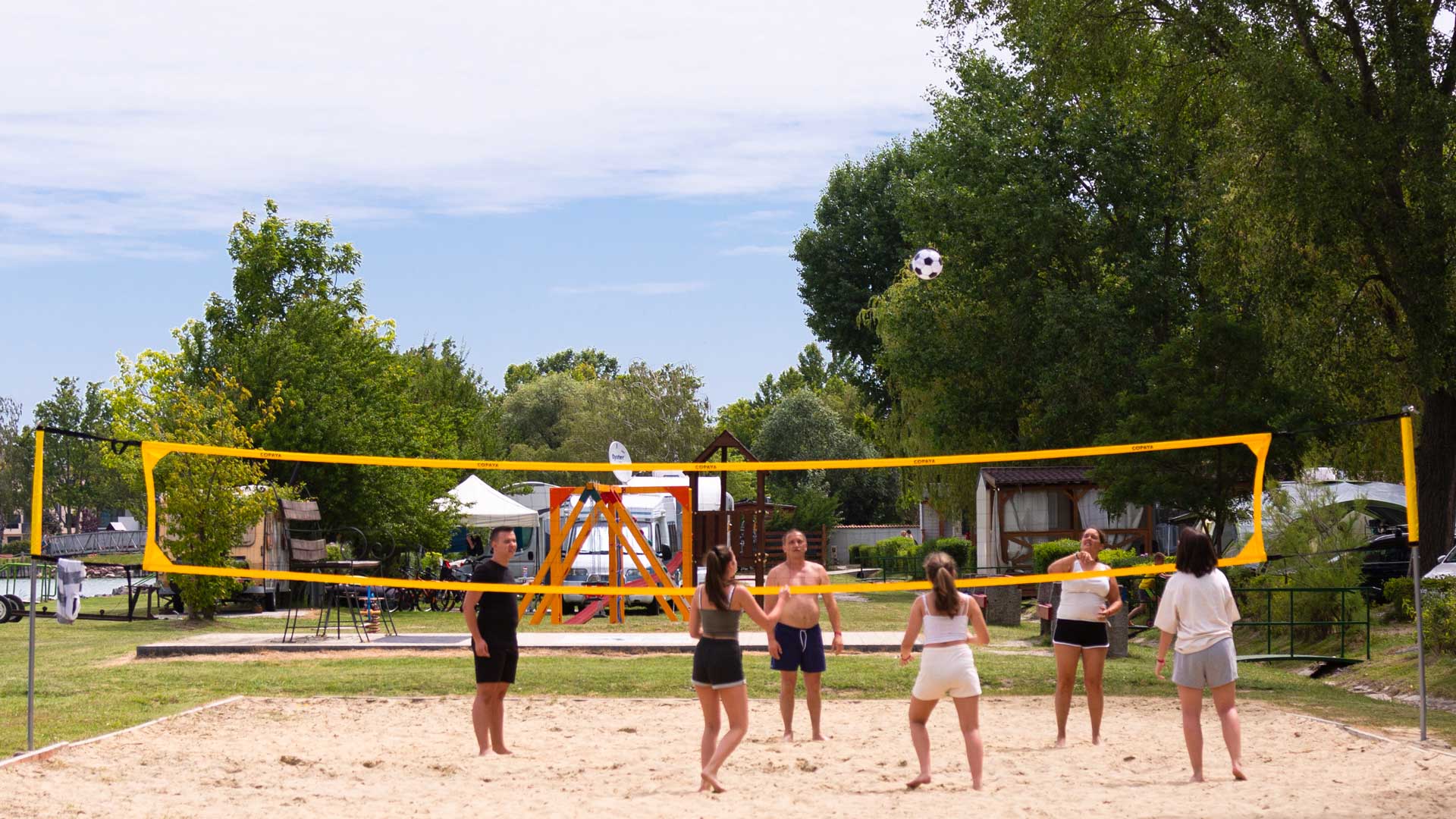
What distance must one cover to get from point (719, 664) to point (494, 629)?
1.84 m

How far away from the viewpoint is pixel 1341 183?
632 inches

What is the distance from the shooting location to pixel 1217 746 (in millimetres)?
9484

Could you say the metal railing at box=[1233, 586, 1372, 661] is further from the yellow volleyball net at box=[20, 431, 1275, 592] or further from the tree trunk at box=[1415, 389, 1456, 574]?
the yellow volleyball net at box=[20, 431, 1275, 592]

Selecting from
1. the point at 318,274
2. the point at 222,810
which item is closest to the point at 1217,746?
the point at 222,810

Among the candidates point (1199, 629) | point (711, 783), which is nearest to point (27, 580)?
point (711, 783)

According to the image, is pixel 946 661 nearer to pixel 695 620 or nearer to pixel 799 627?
pixel 695 620

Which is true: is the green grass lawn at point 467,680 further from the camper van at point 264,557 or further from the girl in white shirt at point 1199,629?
the camper van at point 264,557

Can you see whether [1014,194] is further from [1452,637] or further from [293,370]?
[1452,637]

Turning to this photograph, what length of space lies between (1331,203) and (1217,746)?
8.99m

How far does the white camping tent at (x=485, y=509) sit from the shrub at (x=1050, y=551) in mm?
10553

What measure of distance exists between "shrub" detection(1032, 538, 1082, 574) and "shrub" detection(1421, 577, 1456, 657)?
19.9 feet

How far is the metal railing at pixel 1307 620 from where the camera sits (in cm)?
1508

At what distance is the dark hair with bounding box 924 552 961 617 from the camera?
7715mm

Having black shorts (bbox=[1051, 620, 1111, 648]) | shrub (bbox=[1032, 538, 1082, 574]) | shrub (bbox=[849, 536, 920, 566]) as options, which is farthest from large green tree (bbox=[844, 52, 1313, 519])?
black shorts (bbox=[1051, 620, 1111, 648])
